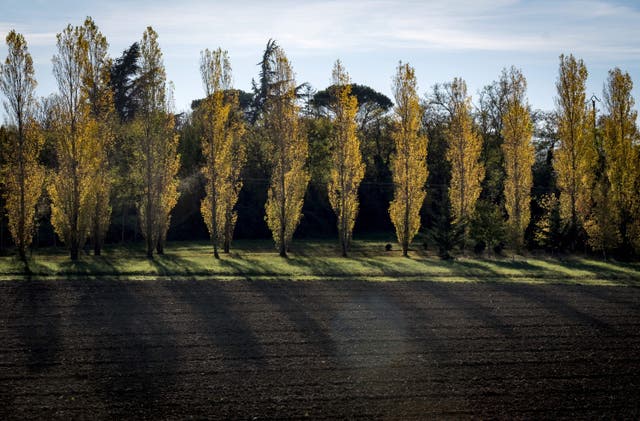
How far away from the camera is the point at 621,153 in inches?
1454

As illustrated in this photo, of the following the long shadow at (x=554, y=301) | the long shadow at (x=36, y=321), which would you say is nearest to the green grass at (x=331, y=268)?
the long shadow at (x=554, y=301)

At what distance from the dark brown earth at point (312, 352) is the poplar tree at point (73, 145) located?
8.00 metres

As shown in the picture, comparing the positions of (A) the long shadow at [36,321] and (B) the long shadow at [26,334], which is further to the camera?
(A) the long shadow at [36,321]

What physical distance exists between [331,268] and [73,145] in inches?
566

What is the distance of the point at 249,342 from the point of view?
16.0 metres

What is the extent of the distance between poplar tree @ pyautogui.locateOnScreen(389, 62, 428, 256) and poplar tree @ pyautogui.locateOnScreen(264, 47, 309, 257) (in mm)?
6341

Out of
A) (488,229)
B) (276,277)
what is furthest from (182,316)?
(488,229)

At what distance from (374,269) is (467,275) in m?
4.35

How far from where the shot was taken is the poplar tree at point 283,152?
113ft

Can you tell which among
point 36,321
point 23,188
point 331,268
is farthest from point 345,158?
point 36,321

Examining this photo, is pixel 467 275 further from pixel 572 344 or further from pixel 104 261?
pixel 104 261

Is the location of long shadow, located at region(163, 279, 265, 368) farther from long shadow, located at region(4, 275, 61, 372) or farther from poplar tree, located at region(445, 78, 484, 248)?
poplar tree, located at region(445, 78, 484, 248)

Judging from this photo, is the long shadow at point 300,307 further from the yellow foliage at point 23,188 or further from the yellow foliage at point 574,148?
the yellow foliage at point 574,148

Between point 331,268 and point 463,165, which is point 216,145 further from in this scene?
point 463,165
